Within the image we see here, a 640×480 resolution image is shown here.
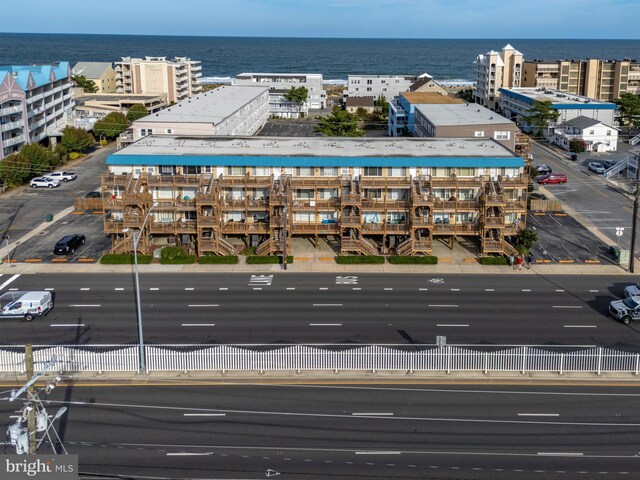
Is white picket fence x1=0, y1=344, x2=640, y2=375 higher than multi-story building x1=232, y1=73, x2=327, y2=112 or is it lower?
lower

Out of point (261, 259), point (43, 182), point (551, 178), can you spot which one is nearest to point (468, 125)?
point (551, 178)

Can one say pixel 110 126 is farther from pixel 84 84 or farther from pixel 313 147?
pixel 313 147

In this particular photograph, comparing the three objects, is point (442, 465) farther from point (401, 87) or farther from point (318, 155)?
point (401, 87)

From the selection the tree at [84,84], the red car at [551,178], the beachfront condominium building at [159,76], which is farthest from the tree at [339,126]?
the tree at [84,84]

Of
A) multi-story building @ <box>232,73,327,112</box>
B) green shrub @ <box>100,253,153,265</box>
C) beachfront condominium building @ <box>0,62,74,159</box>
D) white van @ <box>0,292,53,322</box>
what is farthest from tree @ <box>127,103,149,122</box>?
white van @ <box>0,292,53,322</box>

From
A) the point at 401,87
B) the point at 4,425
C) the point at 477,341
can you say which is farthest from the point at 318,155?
the point at 401,87

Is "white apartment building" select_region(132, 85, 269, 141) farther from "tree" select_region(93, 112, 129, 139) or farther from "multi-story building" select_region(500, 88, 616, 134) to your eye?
"multi-story building" select_region(500, 88, 616, 134)

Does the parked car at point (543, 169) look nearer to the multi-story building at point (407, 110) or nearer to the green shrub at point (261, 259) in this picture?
the multi-story building at point (407, 110)

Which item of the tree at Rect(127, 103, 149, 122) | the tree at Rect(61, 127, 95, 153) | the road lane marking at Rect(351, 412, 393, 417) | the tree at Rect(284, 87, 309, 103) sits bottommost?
the road lane marking at Rect(351, 412, 393, 417)
